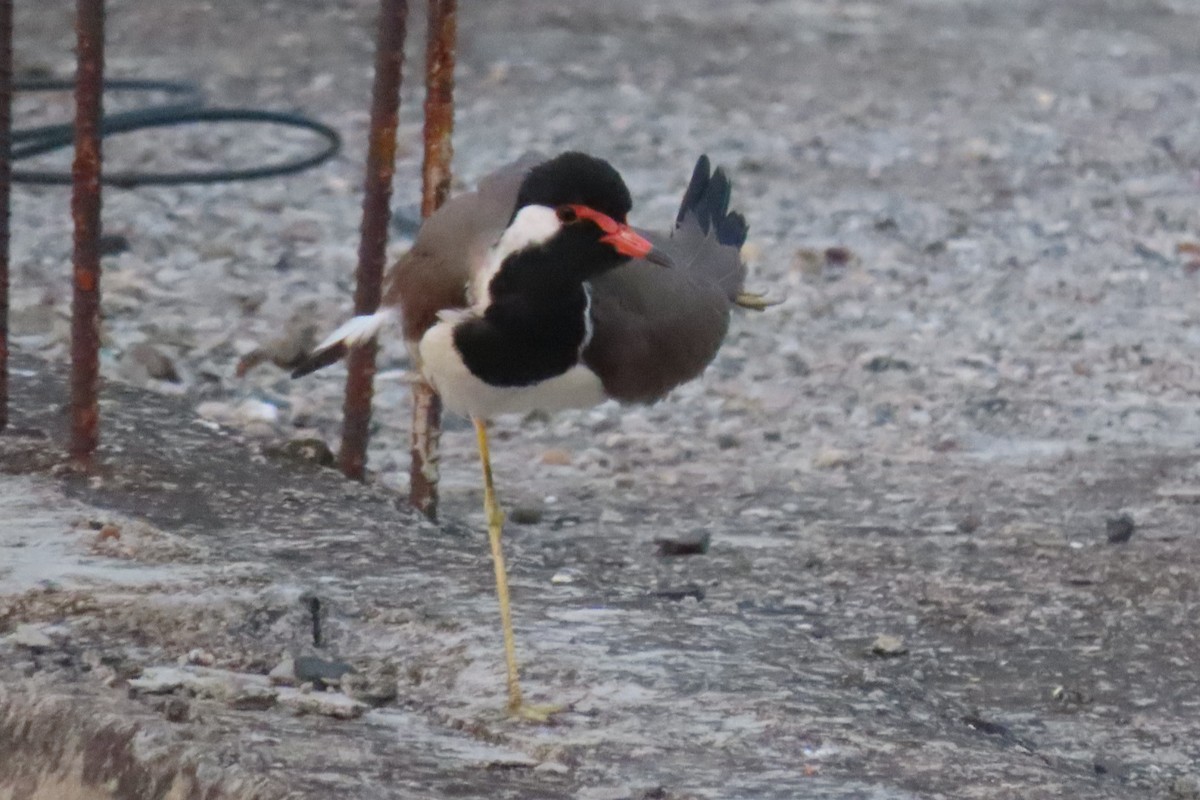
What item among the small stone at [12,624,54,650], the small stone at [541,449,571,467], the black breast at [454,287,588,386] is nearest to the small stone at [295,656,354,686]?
the small stone at [12,624,54,650]

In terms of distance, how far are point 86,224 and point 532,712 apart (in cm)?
137

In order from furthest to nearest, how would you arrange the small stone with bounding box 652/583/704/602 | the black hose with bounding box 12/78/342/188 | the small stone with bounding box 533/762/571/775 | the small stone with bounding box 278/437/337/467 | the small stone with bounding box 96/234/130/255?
1. the black hose with bounding box 12/78/342/188
2. the small stone with bounding box 96/234/130/255
3. the small stone with bounding box 278/437/337/467
4. the small stone with bounding box 652/583/704/602
5. the small stone with bounding box 533/762/571/775

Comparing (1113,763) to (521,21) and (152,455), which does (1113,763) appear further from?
(521,21)

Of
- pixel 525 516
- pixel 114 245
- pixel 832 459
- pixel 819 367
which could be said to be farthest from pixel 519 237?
pixel 114 245

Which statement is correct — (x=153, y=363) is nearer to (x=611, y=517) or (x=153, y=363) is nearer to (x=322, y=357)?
(x=611, y=517)

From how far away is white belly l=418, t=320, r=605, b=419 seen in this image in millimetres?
2887

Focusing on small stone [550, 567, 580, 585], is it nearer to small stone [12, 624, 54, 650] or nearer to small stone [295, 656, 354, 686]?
small stone [295, 656, 354, 686]

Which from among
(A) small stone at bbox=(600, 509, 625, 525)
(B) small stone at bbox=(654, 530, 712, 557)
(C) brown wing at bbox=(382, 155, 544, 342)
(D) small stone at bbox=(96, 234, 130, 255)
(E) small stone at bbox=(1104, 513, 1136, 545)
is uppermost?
(C) brown wing at bbox=(382, 155, 544, 342)

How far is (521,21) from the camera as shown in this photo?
33.3 ft

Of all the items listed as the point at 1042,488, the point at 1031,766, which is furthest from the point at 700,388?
the point at 1031,766

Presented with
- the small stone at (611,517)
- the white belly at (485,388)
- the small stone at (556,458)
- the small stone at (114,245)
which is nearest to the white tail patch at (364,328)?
the white belly at (485,388)

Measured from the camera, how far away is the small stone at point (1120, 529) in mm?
4387

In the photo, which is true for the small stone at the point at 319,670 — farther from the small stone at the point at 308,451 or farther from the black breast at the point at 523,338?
the small stone at the point at 308,451

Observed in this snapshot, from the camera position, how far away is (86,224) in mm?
3566
